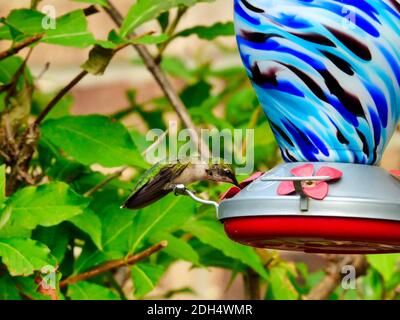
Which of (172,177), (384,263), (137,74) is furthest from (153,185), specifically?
(137,74)

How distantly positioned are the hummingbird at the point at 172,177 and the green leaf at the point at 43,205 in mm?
148

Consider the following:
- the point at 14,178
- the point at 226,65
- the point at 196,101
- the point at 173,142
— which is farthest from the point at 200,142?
the point at 226,65

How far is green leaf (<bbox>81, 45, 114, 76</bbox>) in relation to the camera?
3.74 ft

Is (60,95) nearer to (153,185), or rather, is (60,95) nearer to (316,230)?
(153,185)

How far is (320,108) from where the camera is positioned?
995 millimetres

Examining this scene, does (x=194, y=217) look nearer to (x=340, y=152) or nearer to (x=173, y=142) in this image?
(x=173, y=142)

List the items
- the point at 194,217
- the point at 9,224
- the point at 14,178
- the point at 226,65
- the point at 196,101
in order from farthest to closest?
1. the point at 226,65
2. the point at 196,101
3. the point at 194,217
4. the point at 14,178
5. the point at 9,224

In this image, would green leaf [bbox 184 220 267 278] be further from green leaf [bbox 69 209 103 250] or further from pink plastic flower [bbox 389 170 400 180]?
pink plastic flower [bbox 389 170 400 180]

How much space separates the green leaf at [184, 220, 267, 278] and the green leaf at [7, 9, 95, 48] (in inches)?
10.7

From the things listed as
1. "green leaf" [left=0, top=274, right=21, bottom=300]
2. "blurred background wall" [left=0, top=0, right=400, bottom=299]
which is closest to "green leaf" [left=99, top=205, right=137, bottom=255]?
"green leaf" [left=0, top=274, right=21, bottom=300]

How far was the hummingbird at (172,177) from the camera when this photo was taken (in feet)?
3.13

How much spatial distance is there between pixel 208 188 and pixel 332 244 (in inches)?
15.0

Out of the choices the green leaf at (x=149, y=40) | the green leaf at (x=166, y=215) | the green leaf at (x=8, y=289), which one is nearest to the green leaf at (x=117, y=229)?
the green leaf at (x=166, y=215)

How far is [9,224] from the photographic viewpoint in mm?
1098
